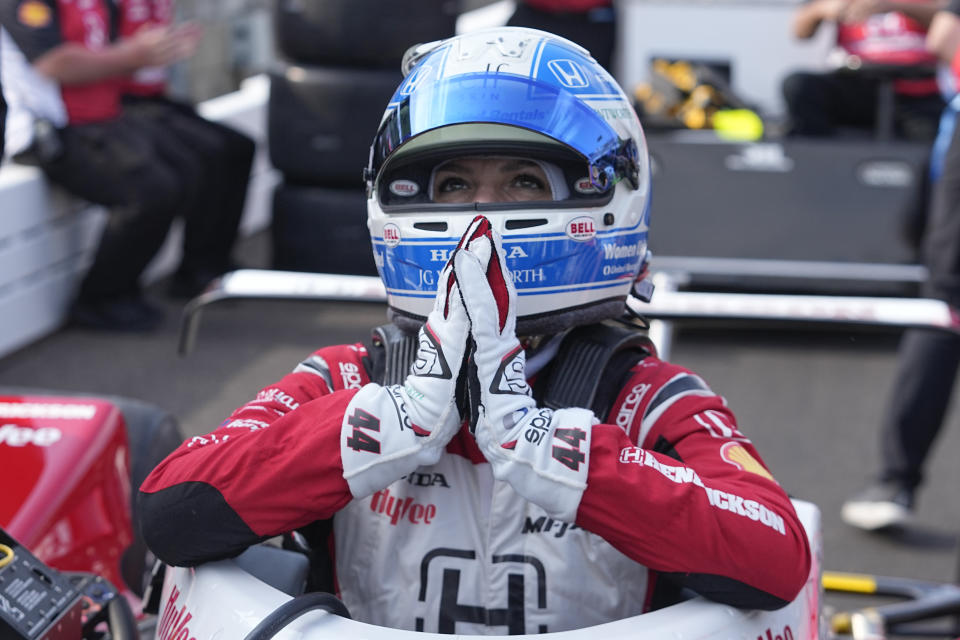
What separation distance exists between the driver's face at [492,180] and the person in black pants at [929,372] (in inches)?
72.2

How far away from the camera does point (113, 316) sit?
5016 millimetres

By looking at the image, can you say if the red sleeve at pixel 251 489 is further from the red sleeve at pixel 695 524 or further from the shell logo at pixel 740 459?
the shell logo at pixel 740 459

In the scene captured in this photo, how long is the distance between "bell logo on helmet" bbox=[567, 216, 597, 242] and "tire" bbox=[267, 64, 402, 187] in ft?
11.5

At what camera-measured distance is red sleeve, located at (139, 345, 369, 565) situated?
4.74 feet

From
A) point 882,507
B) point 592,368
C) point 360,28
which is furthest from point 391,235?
point 360,28

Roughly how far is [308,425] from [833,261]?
3.82 meters

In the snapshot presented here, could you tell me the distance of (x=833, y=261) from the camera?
4910mm

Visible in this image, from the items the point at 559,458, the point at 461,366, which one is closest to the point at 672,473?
the point at 559,458

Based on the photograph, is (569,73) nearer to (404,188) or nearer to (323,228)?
(404,188)

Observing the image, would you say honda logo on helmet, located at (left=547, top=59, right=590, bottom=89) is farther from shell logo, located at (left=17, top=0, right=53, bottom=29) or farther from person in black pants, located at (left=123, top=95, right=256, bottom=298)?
person in black pants, located at (left=123, top=95, right=256, bottom=298)

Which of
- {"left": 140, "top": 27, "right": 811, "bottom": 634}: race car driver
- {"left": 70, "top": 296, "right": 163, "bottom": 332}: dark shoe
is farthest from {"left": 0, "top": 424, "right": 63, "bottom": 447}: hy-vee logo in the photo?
{"left": 70, "top": 296, "right": 163, "bottom": 332}: dark shoe

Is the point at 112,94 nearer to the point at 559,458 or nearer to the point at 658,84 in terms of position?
the point at 658,84

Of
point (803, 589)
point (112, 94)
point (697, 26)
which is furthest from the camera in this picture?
point (697, 26)

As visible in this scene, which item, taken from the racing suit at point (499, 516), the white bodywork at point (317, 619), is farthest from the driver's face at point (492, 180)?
the white bodywork at point (317, 619)
